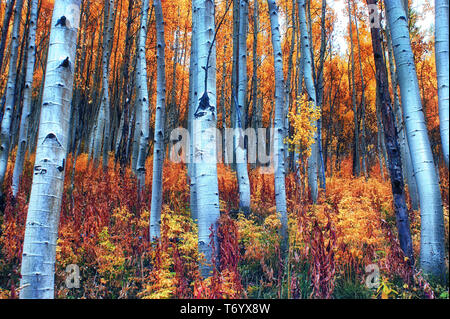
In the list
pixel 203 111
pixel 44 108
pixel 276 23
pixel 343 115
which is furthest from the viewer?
pixel 343 115

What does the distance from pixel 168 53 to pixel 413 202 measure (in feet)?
36.7

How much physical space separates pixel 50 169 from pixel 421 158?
358cm

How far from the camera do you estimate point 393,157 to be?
3.81 meters

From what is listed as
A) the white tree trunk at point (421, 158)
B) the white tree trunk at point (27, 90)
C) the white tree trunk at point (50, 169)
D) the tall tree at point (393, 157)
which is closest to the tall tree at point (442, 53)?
the white tree trunk at point (421, 158)

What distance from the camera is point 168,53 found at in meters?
13.1

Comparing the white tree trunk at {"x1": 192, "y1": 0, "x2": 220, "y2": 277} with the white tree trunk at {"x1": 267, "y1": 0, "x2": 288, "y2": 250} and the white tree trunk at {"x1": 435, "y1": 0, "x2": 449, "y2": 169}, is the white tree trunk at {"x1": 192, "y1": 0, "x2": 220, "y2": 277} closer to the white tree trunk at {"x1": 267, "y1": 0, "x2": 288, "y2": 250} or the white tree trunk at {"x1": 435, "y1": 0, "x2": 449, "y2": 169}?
the white tree trunk at {"x1": 267, "y1": 0, "x2": 288, "y2": 250}

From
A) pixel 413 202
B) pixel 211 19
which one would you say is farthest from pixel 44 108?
pixel 413 202

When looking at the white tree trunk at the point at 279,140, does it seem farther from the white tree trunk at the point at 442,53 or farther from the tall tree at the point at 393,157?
the white tree trunk at the point at 442,53

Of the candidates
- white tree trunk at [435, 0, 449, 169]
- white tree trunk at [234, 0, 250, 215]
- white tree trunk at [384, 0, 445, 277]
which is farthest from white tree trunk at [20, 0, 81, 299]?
white tree trunk at [234, 0, 250, 215]

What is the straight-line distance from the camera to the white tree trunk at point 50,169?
1904mm

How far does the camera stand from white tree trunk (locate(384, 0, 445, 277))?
3.07 meters

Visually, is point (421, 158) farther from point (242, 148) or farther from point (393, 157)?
point (242, 148)

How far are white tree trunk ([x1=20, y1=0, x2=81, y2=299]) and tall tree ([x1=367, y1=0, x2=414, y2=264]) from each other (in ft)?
12.1

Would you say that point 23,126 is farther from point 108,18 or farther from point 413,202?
point 413,202
